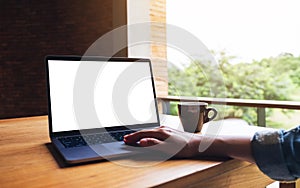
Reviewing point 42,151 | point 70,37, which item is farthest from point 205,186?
point 70,37

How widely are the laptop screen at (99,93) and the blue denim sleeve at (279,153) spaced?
1.38 ft

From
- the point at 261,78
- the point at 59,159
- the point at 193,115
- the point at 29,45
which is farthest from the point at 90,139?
the point at 261,78

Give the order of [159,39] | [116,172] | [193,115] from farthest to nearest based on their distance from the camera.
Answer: [159,39], [193,115], [116,172]

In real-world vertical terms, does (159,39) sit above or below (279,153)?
above

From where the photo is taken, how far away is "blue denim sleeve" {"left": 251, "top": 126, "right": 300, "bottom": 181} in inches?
24.2

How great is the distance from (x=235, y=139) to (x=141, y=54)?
8.42 ft

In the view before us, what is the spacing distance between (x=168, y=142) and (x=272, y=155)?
9.4 inches

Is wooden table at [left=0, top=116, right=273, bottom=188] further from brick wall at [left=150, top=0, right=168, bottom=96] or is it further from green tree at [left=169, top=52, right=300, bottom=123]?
green tree at [left=169, top=52, right=300, bottom=123]

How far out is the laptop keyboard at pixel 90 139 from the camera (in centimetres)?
77

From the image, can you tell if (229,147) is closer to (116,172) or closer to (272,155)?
(272,155)

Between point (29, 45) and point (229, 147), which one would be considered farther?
point (29, 45)

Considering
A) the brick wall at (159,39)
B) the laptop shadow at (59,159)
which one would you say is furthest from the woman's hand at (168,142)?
the brick wall at (159,39)

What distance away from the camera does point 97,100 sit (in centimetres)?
93

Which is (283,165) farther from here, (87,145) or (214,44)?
(214,44)
